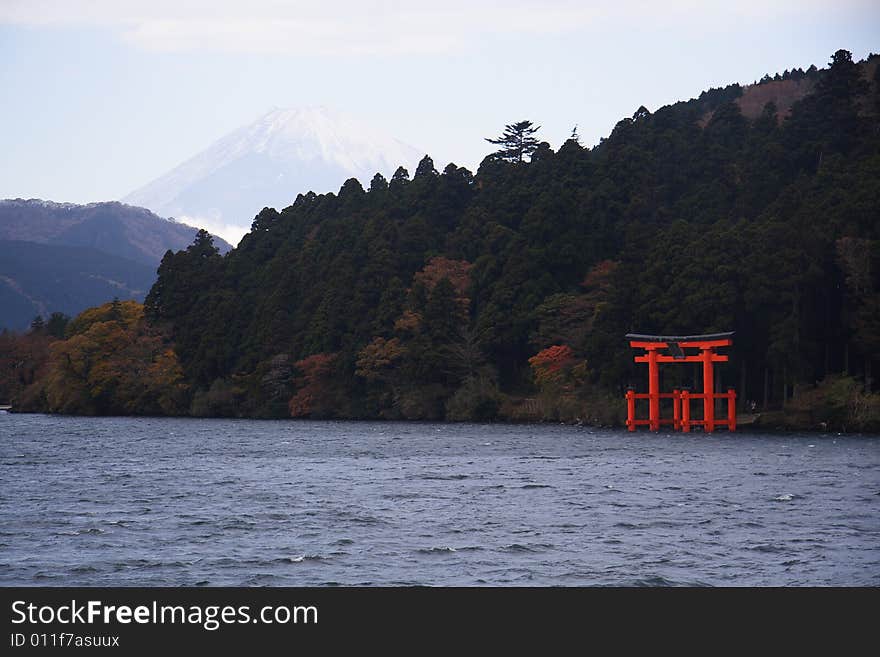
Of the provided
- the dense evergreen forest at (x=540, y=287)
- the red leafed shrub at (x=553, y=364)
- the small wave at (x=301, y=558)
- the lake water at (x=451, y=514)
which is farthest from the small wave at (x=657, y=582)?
the red leafed shrub at (x=553, y=364)

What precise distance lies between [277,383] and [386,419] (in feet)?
32.4

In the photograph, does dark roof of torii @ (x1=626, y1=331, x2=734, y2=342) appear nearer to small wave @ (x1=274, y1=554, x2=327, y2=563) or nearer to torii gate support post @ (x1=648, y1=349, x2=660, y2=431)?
torii gate support post @ (x1=648, y1=349, x2=660, y2=431)

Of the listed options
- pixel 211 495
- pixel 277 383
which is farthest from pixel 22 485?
pixel 277 383

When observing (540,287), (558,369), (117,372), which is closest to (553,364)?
(558,369)

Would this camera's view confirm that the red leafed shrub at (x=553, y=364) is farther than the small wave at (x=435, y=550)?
Yes

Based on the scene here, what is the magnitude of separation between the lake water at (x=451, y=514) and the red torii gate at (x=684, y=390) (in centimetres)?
713

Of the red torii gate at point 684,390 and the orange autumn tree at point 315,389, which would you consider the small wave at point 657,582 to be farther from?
the orange autumn tree at point 315,389

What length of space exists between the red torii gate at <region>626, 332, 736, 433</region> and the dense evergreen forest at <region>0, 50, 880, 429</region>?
278 centimetres

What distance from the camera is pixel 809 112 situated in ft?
307

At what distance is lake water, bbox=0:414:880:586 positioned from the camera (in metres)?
25.1

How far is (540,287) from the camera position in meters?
87.8

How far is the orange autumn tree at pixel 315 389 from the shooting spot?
95.6m

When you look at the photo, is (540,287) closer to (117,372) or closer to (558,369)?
(558,369)

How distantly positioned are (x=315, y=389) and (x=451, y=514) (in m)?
63.4
